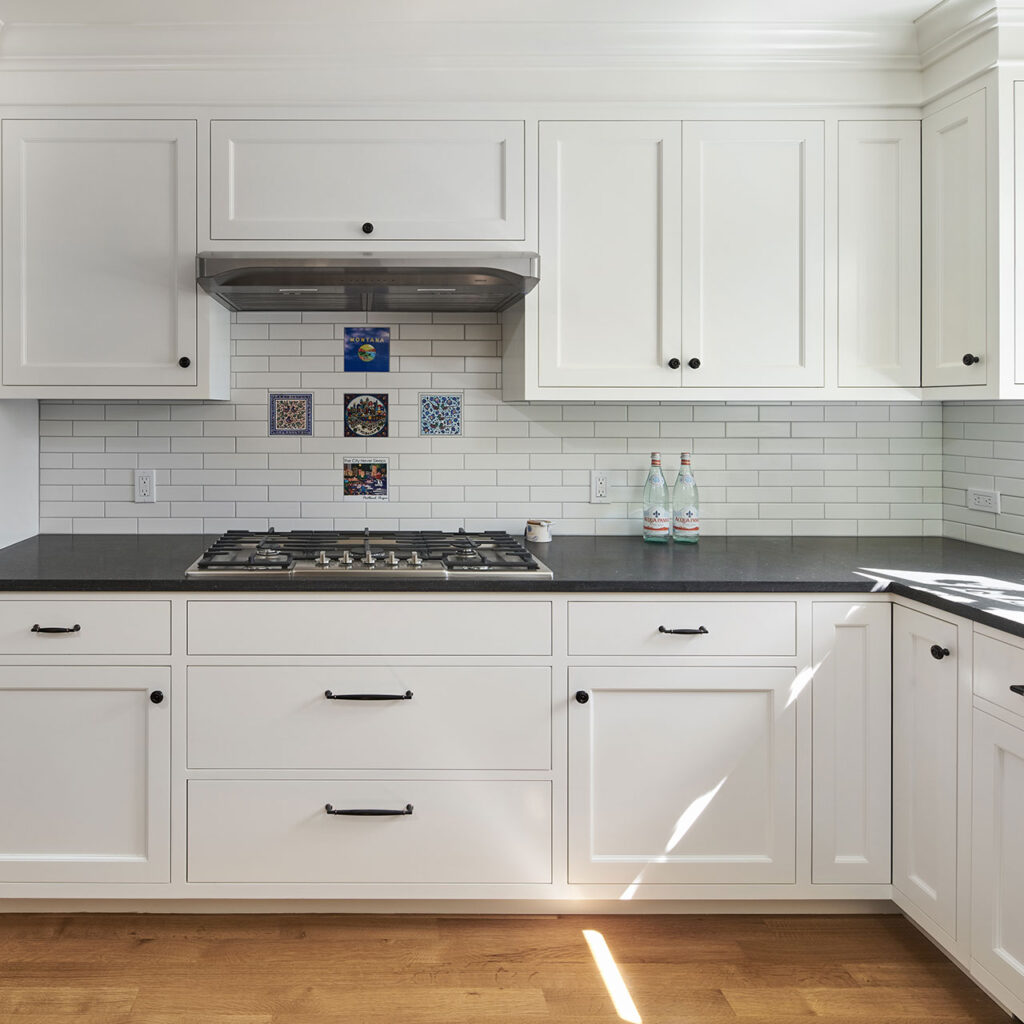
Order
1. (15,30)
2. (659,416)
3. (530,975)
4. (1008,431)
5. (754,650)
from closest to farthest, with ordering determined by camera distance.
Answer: (530,975), (754,650), (15,30), (1008,431), (659,416)

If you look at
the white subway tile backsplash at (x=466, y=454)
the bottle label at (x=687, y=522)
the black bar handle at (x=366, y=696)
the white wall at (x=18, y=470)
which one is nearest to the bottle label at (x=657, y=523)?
the bottle label at (x=687, y=522)

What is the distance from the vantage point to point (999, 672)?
1926 millimetres

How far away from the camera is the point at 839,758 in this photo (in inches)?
93.9

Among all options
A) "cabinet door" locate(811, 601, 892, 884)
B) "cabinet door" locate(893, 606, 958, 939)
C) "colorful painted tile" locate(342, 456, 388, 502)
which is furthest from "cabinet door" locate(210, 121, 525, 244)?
"cabinet door" locate(893, 606, 958, 939)

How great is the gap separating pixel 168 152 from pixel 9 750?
5.33 ft

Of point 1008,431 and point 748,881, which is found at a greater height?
point 1008,431

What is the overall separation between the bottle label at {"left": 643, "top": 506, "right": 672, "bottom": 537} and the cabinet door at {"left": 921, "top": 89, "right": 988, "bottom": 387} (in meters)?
0.83

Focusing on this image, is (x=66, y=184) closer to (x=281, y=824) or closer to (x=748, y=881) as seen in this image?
(x=281, y=824)

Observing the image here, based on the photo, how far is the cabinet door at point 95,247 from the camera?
2.65 metres

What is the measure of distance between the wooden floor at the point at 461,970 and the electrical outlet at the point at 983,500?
1229 mm

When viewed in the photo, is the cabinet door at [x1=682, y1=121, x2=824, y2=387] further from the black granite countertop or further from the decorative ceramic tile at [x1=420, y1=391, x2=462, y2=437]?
the decorative ceramic tile at [x1=420, y1=391, x2=462, y2=437]

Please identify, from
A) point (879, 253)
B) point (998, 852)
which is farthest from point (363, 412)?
point (998, 852)

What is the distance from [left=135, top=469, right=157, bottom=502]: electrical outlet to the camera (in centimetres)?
304

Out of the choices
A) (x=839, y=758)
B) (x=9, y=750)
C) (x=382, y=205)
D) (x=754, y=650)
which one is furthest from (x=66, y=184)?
(x=839, y=758)
